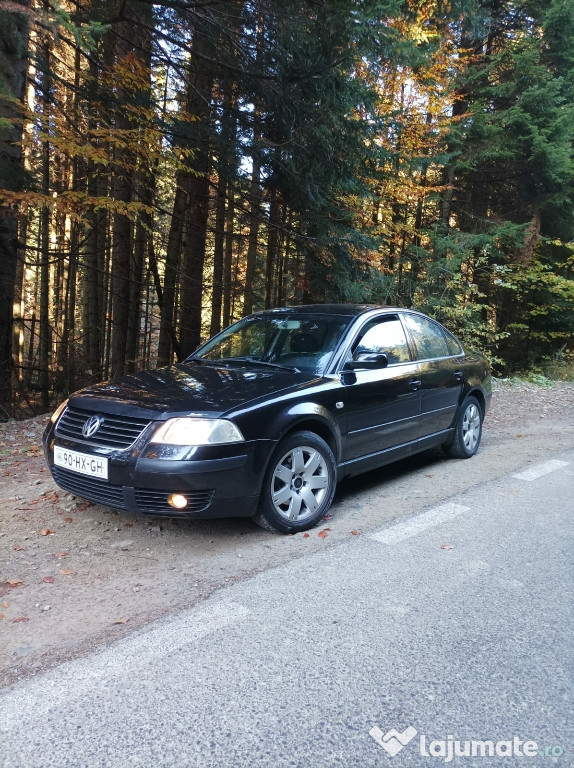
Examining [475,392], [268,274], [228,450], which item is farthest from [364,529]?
[268,274]

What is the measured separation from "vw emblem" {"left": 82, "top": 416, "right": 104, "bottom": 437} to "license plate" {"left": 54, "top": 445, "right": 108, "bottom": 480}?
145 mm

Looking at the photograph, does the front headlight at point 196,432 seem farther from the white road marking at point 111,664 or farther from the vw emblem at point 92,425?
the white road marking at point 111,664

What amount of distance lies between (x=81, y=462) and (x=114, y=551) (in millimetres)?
629

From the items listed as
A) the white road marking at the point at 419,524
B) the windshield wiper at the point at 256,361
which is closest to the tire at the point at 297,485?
the white road marking at the point at 419,524

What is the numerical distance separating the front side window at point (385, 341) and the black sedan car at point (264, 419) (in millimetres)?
13

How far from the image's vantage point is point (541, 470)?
5.71 meters

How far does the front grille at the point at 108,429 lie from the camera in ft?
11.6

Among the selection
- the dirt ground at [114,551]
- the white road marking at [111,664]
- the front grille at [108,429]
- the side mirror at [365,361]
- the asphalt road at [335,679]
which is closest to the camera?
the asphalt road at [335,679]

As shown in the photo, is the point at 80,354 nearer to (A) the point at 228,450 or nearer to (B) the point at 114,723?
(A) the point at 228,450

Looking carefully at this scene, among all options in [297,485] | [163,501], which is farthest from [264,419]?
[163,501]

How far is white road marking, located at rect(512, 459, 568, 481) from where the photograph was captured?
18.0ft

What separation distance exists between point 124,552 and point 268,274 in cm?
1380

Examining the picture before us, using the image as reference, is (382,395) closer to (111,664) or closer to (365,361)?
(365,361)

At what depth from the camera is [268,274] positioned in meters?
16.6
